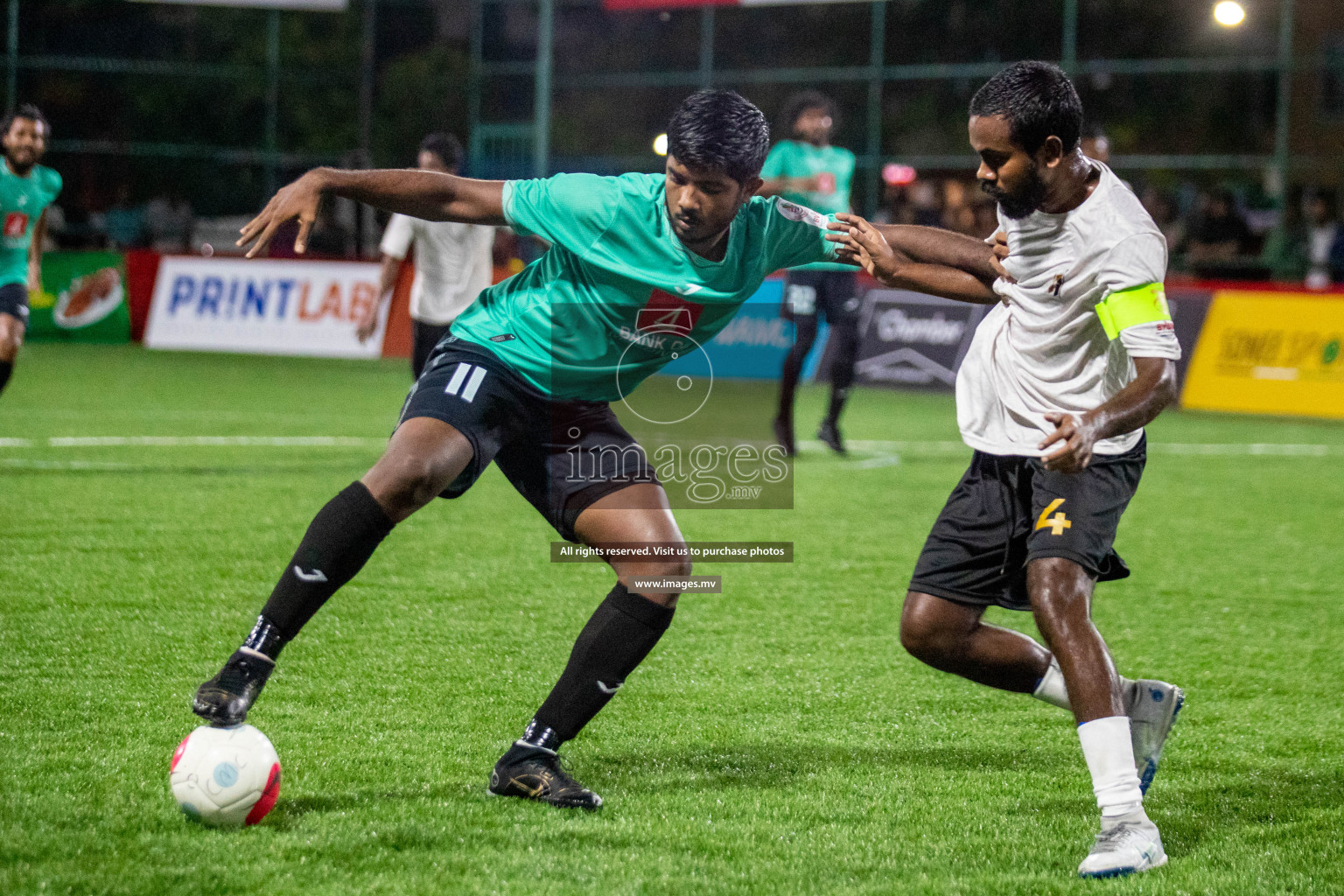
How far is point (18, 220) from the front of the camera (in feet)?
29.7

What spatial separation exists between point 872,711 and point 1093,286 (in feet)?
5.58

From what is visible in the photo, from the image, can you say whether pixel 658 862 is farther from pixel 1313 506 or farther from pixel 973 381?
pixel 1313 506

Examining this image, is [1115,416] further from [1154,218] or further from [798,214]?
[1154,218]

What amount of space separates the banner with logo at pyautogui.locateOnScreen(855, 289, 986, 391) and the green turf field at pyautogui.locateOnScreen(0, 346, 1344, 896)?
680 centimetres

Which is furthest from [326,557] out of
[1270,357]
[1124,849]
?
[1270,357]

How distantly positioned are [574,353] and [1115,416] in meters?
1.36

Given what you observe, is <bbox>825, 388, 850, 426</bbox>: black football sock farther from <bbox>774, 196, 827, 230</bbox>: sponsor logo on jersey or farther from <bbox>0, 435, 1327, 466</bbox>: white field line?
<bbox>774, 196, 827, 230</bbox>: sponsor logo on jersey

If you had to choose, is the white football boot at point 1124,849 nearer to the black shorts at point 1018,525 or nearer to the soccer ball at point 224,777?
the black shorts at point 1018,525

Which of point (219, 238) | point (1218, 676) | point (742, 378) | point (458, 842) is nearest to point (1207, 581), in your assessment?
point (1218, 676)

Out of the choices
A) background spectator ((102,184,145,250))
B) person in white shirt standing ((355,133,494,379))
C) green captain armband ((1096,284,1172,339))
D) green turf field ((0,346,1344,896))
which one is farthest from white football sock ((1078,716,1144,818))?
background spectator ((102,184,145,250))

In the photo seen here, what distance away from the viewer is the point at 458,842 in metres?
3.36

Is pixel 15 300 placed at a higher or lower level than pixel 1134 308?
lower

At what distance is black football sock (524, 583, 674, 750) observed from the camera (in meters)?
3.76

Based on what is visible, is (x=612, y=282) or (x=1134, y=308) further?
(x=612, y=282)
